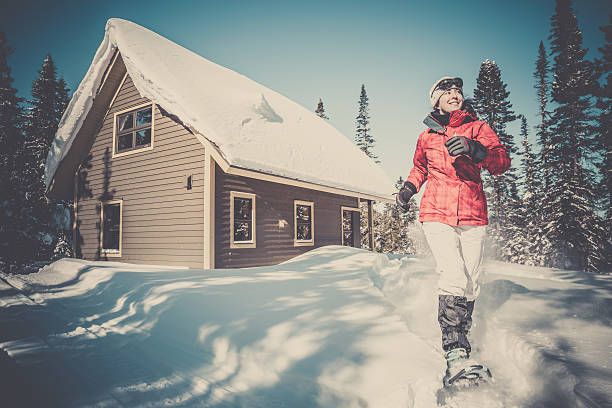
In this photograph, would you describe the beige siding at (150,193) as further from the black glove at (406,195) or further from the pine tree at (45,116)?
the pine tree at (45,116)

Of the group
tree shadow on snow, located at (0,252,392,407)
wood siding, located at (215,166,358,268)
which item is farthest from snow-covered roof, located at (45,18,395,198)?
tree shadow on snow, located at (0,252,392,407)

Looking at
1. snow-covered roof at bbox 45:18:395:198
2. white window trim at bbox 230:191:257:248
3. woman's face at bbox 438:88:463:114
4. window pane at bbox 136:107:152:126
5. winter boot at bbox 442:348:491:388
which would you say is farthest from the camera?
window pane at bbox 136:107:152:126

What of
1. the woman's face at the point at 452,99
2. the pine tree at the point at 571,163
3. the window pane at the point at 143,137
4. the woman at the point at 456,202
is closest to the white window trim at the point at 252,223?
the window pane at the point at 143,137

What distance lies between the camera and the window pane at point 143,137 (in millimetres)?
Result: 9902

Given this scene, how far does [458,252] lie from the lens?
6.97ft

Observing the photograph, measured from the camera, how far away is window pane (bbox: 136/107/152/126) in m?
9.77

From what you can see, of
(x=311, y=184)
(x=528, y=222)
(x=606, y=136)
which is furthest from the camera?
(x=528, y=222)

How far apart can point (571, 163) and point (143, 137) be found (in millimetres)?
23750

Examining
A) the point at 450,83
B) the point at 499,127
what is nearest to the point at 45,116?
the point at 450,83

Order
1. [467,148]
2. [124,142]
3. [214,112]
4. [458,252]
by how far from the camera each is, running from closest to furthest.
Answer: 1. [467,148]
2. [458,252]
3. [214,112]
4. [124,142]

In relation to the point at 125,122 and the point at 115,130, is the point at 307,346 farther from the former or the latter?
the point at 115,130

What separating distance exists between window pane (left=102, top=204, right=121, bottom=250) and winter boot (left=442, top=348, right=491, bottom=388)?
11.2 m

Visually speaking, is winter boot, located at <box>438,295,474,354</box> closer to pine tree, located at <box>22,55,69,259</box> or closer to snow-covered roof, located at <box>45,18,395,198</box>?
snow-covered roof, located at <box>45,18,395,198</box>

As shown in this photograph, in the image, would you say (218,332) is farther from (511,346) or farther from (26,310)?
(26,310)
